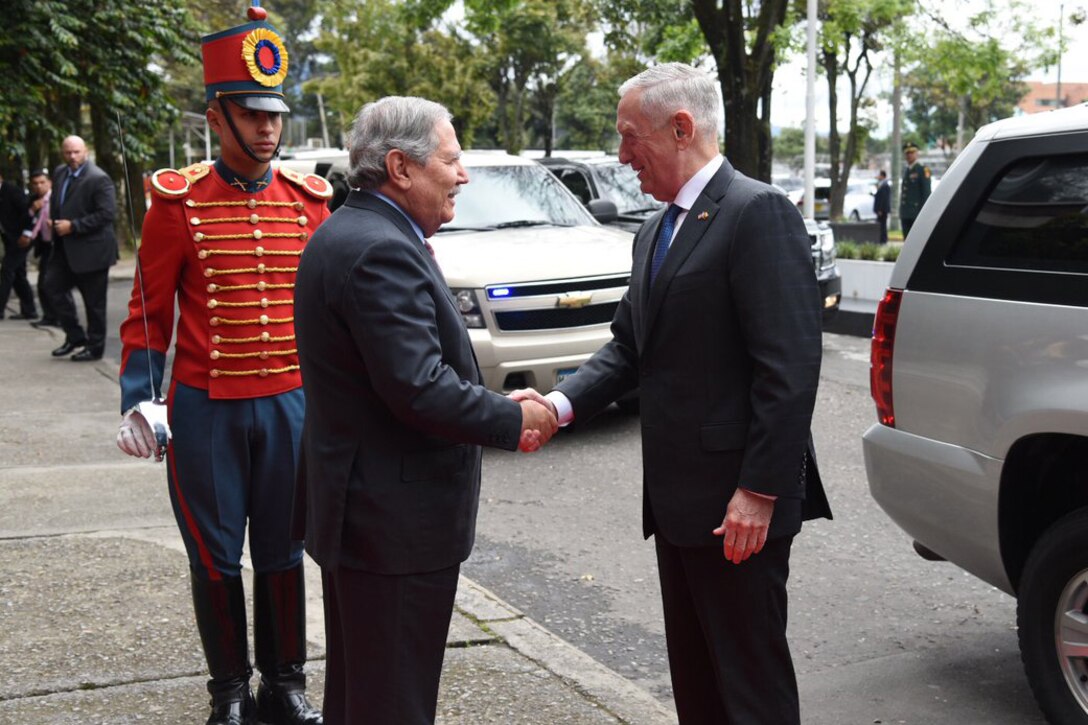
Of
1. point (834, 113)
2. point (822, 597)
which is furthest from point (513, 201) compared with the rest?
point (834, 113)

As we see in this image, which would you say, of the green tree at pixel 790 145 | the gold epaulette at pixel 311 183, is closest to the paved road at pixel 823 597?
the gold epaulette at pixel 311 183

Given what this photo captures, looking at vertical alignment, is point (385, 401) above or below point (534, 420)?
above

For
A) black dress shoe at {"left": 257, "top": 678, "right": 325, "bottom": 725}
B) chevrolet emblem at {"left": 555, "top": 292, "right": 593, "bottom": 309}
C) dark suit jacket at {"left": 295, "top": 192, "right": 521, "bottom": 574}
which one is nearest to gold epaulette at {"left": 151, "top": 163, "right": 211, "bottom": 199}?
dark suit jacket at {"left": 295, "top": 192, "right": 521, "bottom": 574}

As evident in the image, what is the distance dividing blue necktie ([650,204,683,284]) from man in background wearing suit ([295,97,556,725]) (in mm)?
534

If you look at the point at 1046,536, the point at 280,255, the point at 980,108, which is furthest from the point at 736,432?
the point at 980,108

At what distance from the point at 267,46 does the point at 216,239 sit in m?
0.60

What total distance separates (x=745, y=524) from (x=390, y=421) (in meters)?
0.87

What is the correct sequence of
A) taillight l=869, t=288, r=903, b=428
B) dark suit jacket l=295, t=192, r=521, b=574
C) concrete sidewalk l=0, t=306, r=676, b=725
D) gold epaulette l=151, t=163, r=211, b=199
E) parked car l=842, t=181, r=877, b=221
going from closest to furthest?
dark suit jacket l=295, t=192, r=521, b=574, gold epaulette l=151, t=163, r=211, b=199, concrete sidewalk l=0, t=306, r=676, b=725, taillight l=869, t=288, r=903, b=428, parked car l=842, t=181, r=877, b=221

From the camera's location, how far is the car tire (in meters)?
3.84

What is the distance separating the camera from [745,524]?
3.09 m

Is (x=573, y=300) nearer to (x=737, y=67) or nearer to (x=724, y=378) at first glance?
(x=724, y=378)

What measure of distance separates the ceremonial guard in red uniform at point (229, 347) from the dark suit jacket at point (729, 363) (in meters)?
1.26

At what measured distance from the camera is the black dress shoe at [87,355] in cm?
1262

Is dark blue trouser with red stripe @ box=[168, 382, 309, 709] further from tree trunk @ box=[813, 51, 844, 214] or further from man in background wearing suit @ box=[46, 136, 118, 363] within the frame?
tree trunk @ box=[813, 51, 844, 214]
